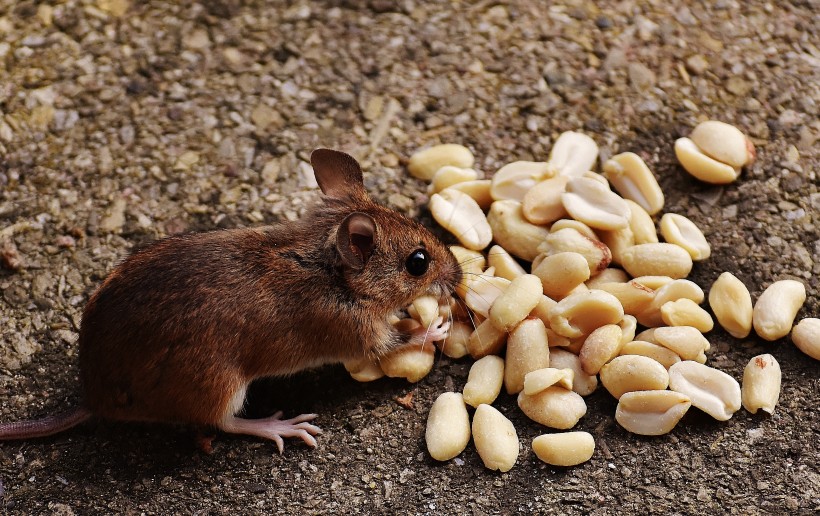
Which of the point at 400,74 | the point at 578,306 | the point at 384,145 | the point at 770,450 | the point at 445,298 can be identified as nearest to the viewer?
the point at 770,450

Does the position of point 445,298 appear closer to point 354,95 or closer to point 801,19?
point 354,95

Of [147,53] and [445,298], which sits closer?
[445,298]

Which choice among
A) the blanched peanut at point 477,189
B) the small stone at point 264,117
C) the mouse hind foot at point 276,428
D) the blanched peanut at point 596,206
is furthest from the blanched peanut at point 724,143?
the mouse hind foot at point 276,428

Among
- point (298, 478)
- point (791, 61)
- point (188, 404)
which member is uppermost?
point (791, 61)

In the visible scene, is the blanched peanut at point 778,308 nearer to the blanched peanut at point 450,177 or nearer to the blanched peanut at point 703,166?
the blanched peanut at point 703,166

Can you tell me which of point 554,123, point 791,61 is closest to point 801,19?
point 791,61

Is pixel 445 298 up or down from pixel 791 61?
down

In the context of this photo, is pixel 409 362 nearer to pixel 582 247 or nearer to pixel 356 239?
pixel 356 239
